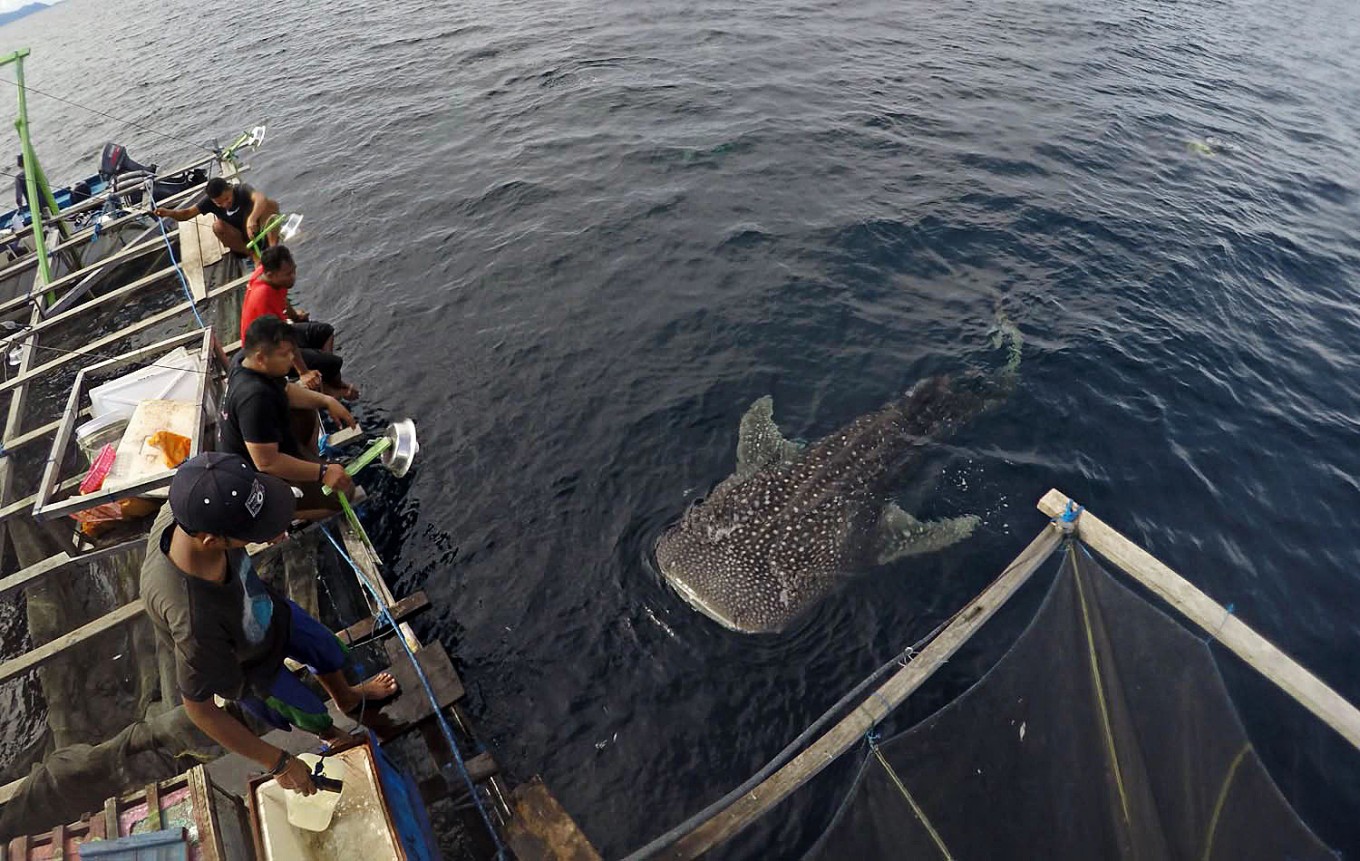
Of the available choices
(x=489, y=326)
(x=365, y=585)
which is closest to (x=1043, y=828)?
(x=365, y=585)

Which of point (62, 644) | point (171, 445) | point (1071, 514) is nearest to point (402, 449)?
point (171, 445)

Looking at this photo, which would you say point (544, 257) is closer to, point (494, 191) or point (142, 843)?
point (494, 191)

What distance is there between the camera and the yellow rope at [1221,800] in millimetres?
4544

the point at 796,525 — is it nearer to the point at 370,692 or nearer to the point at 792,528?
the point at 792,528

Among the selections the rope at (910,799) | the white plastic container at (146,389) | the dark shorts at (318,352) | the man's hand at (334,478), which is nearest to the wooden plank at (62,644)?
the white plastic container at (146,389)

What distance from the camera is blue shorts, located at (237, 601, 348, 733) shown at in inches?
199

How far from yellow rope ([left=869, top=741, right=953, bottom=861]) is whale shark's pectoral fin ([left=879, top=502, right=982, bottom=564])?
11.0 feet

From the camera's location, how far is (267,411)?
6.20 metres

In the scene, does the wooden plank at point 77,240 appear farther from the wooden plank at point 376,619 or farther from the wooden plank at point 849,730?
the wooden plank at point 849,730

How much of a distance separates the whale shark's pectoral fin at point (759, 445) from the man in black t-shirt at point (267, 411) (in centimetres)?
513

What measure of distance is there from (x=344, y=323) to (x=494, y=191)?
5.72 meters

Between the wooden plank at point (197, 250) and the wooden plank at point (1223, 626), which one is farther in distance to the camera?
the wooden plank at point (197, 250)

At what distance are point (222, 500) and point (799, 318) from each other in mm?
9804

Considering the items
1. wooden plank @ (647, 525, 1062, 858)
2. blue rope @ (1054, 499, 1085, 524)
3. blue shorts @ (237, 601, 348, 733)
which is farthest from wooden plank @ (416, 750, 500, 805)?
blue rope @ (1054, 499, 1085, 524)
